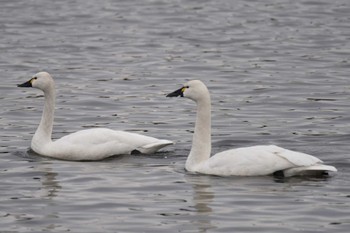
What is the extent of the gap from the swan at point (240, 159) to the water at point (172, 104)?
0.16 meters

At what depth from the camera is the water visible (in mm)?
11359

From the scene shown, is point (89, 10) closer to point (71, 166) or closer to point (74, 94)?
point (74, 94)

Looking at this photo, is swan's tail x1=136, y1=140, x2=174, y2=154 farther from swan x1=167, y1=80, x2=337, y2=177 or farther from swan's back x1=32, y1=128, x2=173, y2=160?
swan x1=167, y1=80, x2=337, y2=177

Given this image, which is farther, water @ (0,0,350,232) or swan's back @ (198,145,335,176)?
swan's back @ (198,145,335,176)

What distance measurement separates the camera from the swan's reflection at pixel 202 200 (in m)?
10.9

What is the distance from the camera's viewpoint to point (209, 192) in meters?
12.2

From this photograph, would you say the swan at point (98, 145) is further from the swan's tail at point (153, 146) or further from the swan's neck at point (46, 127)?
the swan's neck at point (46, 127)

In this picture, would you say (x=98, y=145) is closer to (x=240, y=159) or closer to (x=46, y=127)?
(x=46, y=127)

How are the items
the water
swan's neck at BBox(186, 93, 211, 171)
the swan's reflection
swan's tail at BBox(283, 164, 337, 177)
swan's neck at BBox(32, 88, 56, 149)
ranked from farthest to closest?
swan's neck at BBox(32, 88, 56, 149) → swan's neck at BBox(186, 93, 211, 171) → swan's tail at BBox(283, 164, 337, 177) → the water → the swan's reflection

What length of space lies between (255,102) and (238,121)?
6.02ft

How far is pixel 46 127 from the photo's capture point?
15.0 m

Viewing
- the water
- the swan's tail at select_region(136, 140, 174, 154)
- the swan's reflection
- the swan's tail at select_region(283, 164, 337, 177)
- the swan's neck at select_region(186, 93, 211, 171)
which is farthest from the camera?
the swan's tail at select_region(136, 140, 174, 154)

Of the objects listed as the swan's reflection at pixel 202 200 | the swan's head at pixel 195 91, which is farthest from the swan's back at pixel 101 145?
the swan's reflection at pixel 202 200

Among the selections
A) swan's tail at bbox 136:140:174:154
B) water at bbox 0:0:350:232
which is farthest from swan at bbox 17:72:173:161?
water at bbox 0:0:350:232
